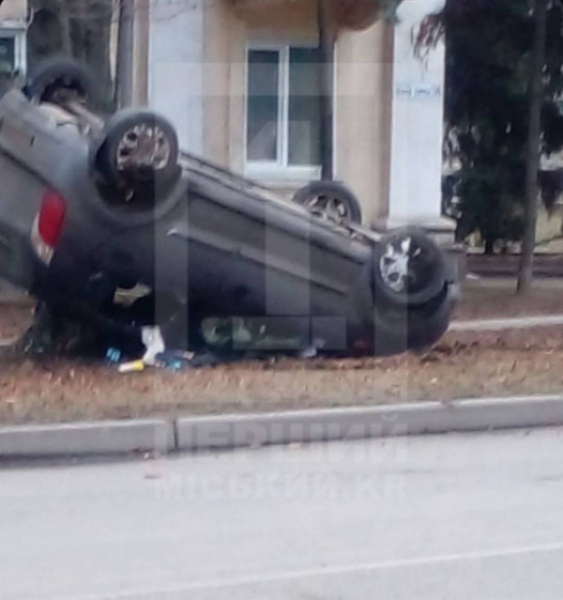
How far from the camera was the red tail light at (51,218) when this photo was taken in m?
11.9

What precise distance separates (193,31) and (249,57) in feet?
3.13

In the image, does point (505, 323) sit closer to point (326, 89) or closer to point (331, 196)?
point (331, 196)

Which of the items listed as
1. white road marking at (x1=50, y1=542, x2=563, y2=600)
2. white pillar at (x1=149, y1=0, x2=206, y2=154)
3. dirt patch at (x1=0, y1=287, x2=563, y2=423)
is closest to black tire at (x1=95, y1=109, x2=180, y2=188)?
dirt patch at (x1=0, y1=287, x2=563, y2=423)

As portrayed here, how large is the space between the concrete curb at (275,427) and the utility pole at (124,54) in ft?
21.8

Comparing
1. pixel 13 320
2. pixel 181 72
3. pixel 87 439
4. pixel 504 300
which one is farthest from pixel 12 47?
pixel 87 439

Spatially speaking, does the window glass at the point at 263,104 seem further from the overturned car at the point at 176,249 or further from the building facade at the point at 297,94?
the overturned car at the point at 176,249

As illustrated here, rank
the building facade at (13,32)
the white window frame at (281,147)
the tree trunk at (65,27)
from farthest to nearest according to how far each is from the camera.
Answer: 1. the white window frame at (281,147)
2. the building facade at (13,32)
3. the tree trunk at (65,27)

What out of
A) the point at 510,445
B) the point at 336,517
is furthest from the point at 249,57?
the point at 336,517

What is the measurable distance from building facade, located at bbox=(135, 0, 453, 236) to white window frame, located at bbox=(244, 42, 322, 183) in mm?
12

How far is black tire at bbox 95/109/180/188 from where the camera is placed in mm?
11680

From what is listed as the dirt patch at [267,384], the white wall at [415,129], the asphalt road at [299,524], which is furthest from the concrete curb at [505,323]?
the asphalt road at [299,524]

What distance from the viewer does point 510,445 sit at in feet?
35.6

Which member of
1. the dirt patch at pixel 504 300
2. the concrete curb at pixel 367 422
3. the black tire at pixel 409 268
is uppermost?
the black tire at pixel 409 268

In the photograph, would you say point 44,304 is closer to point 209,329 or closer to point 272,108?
point 209,329
